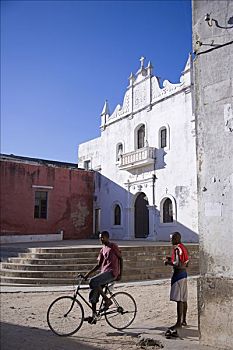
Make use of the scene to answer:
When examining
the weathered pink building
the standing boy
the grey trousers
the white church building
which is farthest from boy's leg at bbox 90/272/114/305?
the weathered pink building

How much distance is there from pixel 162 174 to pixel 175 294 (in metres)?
13.7

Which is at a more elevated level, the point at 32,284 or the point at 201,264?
the point at 201,264

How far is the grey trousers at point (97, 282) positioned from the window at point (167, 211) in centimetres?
1307

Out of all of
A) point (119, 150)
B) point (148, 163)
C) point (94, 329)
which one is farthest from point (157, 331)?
point (119, 150)

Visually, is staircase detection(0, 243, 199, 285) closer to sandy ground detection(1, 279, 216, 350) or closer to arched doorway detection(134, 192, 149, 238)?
sandy ground detection(1, 279, 216, 350)

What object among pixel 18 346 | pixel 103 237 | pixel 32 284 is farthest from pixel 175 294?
pixel 32 284

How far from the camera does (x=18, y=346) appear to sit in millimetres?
4605

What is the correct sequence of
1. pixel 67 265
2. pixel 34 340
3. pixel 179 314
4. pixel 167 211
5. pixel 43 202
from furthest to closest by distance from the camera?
pixel 43 202 < pixel 167 211 < pixel 67 265 < pixel 179 314 < pixel 34 340

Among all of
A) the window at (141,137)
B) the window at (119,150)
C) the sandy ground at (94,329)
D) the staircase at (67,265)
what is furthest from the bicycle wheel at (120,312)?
the window at (119,150)

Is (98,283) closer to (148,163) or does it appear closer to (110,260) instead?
(110,260)

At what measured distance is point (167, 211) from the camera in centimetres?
1836

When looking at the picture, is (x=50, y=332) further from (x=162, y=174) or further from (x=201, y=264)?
(x=162, y=174)

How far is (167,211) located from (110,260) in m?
13.3

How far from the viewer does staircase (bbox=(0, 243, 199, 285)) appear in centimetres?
990
